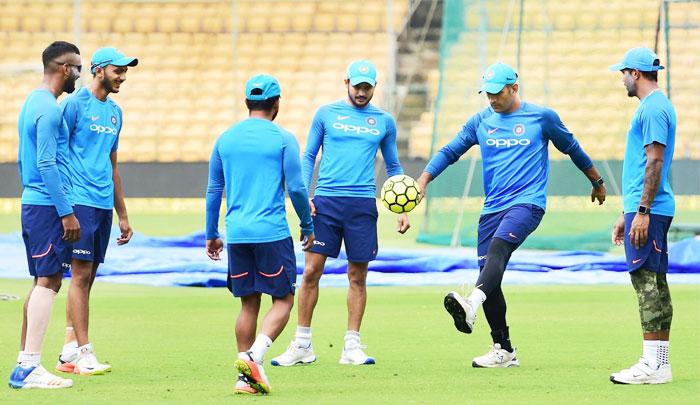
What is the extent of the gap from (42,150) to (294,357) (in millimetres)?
2070

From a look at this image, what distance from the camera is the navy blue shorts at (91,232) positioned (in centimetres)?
757

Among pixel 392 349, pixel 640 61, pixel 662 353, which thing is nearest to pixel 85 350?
pixel 392 349

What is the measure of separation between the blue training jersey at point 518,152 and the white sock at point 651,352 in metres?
1.27

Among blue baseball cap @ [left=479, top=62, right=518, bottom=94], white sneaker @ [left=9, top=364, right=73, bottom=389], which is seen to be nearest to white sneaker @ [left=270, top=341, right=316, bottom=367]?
white sneaker @ [left=9, top=364, right=73, bottom=389]

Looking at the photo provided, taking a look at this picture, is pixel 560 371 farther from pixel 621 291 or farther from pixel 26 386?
pixel 621 291

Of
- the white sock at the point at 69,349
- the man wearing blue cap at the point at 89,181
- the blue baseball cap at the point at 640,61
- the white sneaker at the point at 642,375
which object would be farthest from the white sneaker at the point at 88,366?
the blue baseball cap at the point at 640,61

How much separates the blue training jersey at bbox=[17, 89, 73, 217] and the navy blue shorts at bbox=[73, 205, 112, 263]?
1.07 feet

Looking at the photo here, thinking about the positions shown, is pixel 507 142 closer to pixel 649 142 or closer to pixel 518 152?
pixel 518 152

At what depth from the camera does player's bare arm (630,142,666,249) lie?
707 centimetres

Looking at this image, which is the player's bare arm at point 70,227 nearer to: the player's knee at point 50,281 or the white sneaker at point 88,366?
the player's knee at point 50,281

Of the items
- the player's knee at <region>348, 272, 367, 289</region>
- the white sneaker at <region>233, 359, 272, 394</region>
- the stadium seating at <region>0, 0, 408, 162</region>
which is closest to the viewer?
Result: the white sneaker at <region>233, 359, 272, 394</region>

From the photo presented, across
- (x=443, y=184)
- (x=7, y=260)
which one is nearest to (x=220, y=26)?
(x=443, y=184)

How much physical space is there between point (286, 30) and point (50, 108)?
24232 millimetres

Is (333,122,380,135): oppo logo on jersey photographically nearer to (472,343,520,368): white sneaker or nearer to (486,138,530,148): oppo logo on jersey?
(486,138,530,148): oppo logo on jersey
